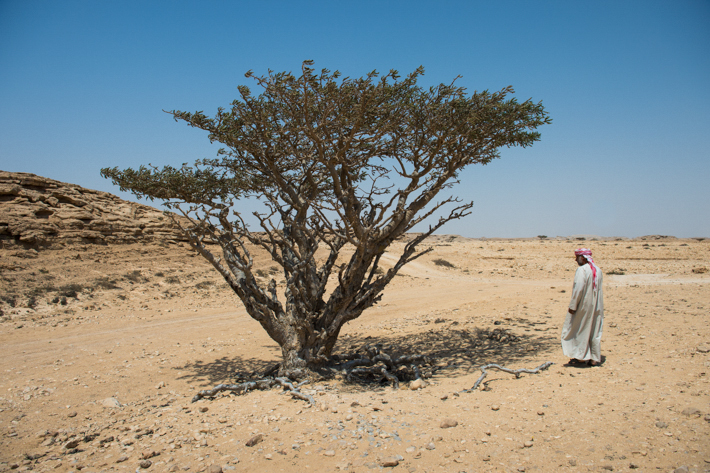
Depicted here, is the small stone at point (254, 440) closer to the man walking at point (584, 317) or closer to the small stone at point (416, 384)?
the small stone at point (416, 384)

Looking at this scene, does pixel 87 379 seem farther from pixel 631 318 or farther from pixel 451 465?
pixel 631 318

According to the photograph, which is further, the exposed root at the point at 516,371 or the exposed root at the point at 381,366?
the exposed root at the point at 381,366

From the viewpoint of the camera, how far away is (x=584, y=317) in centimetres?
578

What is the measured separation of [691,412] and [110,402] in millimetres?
6839

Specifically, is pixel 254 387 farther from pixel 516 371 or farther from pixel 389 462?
pixel 516 371

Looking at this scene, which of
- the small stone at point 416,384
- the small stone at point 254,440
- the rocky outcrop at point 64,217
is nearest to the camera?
the small stone at point 254,440

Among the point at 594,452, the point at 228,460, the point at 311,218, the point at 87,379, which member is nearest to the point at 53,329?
the point at 87,379

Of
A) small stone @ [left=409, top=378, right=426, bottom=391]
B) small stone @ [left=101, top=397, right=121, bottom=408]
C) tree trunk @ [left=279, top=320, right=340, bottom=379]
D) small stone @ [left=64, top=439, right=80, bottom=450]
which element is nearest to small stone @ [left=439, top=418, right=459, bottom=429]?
small stone @ [left=409, top=378, right=426, bottom=391]

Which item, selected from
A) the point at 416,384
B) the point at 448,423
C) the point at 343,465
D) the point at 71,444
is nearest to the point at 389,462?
the point at 343,465

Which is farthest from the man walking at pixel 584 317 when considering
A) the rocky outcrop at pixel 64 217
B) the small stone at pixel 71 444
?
the rocky outcrop at pixel 64 217

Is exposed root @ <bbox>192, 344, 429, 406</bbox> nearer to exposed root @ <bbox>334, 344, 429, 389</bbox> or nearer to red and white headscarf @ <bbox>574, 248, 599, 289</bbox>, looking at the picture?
exposed root @ <bbox>334, 344, 429, 389</bbox>

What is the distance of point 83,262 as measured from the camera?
1880 centimetres

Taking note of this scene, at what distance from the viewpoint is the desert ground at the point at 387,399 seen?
11.7 feet

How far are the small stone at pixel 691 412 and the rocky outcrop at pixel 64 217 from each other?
18461 millimetres
